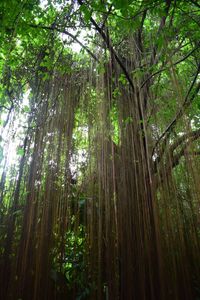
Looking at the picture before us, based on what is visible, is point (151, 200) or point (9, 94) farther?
point (9, 94)

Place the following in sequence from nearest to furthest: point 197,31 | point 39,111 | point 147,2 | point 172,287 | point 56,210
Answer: point 147,2 < point 172,287 < point 56,210 < point 197,31 < point 39,111

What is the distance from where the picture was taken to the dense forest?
5.08 feet

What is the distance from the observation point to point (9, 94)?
2273mm

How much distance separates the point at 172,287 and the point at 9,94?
211 cm

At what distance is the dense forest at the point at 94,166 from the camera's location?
1.55 metres

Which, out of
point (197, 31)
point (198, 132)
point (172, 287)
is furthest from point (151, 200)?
point (197, 31)

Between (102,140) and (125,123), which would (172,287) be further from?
(125,123)

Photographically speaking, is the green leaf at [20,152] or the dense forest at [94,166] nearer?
the dense forest at [94,166]

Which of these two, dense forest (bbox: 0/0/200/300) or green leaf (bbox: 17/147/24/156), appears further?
green leaf (bbox: 17/147/24/156)

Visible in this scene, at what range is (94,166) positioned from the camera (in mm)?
1947

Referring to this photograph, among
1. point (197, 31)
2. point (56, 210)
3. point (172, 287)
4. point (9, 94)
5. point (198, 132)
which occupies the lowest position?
point (172, 287)

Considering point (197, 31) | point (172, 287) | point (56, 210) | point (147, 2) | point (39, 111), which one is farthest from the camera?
point (39, 111)

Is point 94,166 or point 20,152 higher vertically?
point 20,152

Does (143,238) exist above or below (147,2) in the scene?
below
